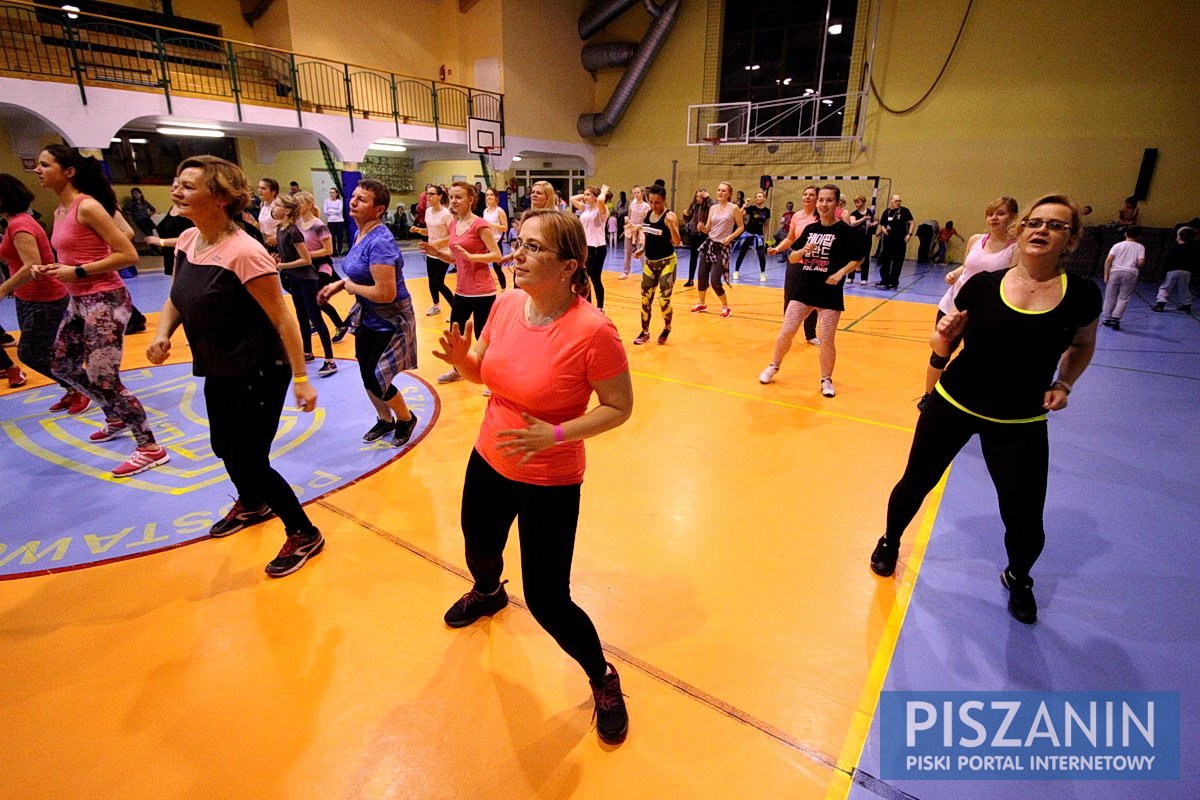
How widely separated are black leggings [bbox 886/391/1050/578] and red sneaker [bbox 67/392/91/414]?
6.48 metres

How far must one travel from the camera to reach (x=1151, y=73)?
1396cm

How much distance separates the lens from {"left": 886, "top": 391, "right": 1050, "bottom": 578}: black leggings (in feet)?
8.26

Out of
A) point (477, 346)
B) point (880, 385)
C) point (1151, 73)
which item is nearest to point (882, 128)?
point (1151, 73)

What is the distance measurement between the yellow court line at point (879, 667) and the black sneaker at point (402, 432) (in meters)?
3.47

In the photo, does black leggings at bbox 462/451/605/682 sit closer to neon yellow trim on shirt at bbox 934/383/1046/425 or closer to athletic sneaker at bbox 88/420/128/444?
neon yellow trim on shirt at bbox 934/383/1046/425

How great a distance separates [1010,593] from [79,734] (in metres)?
4.02

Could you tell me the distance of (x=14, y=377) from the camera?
5.81m

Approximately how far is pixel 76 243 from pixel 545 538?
395 cm

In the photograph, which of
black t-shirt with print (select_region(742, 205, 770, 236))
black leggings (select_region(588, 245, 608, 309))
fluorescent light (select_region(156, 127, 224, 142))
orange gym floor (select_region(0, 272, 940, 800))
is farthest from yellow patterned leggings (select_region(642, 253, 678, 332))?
fluorescent light (select_region(156, 127, 224, 142))

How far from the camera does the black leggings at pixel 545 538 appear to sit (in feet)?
6.32

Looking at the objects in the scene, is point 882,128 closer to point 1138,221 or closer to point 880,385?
point 1138,221

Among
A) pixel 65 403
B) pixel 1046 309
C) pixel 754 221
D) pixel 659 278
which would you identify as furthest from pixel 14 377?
pixel 754 221

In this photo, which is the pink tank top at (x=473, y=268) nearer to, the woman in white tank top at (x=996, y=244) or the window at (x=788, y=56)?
the woman in white tank top at (x=996, y=244)

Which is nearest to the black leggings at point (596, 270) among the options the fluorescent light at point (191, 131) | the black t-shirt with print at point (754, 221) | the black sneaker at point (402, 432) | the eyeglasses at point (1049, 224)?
the black sneaker at point (402, 432)
